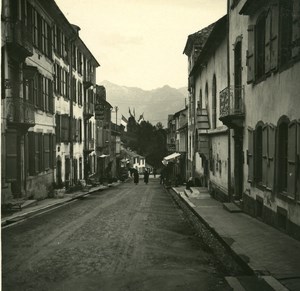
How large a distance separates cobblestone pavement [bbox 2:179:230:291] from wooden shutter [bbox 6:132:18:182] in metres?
2.86

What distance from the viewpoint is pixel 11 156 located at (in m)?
16.5

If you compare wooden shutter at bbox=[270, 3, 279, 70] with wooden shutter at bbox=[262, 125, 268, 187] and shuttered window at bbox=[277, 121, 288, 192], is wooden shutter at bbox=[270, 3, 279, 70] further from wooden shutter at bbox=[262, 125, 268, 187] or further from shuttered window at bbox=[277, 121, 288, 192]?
wooden shutter at bbox=[262, 125, 268, 187]

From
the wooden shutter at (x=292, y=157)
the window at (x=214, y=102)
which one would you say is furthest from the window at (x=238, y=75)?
the wooden shutter at (x=292, y=157)

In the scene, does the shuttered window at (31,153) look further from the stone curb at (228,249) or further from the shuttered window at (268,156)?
the shuttered window at (268,156)

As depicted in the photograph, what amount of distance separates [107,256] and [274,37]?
6.39 meters

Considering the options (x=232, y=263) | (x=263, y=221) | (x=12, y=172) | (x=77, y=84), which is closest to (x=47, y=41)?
(x=12, y=172)

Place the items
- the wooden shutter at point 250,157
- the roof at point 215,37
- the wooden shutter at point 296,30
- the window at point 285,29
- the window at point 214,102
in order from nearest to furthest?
the wooden shutter at point 296,30
the window at point 285,29
the wooden shutter at point 250,157
the roof at point 215,37
the window at point 214,102

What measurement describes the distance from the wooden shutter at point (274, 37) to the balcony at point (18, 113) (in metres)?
8.75

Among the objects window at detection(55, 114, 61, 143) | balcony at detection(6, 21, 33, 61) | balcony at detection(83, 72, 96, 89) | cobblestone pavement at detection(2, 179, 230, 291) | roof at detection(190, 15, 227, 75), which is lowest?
cobblestone pavement at detection(2, 179, 230, 291)

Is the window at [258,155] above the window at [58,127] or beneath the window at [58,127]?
beneath

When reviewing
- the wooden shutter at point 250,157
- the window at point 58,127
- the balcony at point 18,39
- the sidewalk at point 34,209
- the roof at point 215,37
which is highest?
the roof at point 215,37

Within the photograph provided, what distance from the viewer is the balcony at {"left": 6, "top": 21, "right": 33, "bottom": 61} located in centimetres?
1538

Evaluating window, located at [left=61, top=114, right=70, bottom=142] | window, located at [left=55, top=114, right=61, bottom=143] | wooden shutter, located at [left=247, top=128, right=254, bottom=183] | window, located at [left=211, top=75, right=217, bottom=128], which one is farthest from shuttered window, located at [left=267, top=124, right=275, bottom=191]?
window, located at [left=61, top=114, right=70, bottom=142]

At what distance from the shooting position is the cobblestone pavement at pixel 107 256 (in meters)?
6.97
